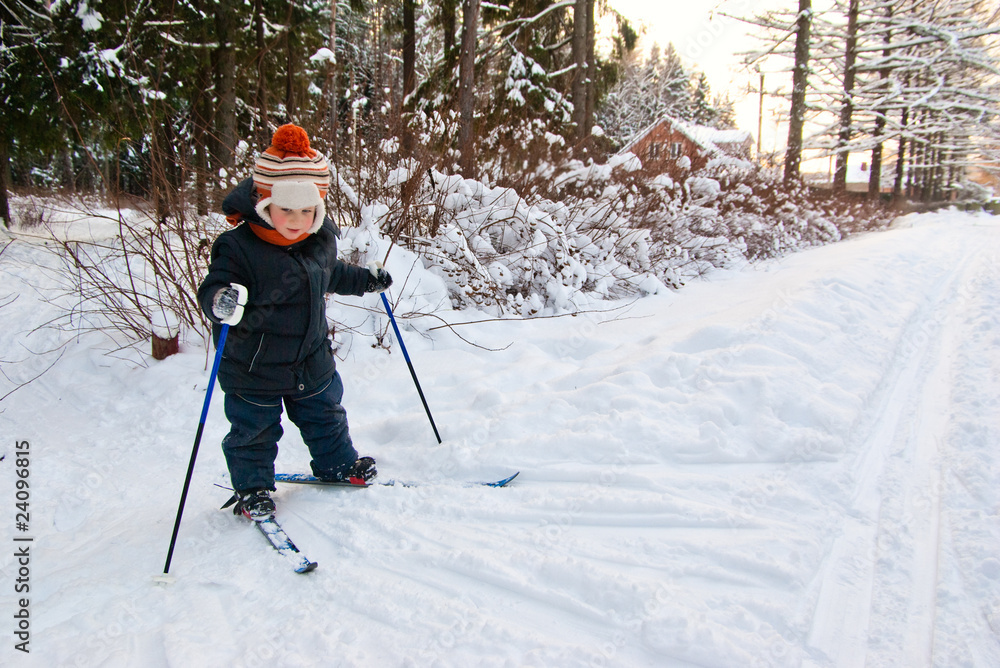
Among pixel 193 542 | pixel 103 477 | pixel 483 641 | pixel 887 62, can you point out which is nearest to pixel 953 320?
pixel 483 641

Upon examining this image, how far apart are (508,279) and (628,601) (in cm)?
366

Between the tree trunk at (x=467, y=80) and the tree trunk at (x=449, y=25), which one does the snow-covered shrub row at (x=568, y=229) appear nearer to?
the tree trunk at (x=467, y=80)

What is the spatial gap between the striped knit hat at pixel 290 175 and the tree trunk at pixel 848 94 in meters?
17.7

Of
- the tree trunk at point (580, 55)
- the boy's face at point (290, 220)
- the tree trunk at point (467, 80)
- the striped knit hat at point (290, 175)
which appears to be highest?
the tree trunk at point (580, 55)

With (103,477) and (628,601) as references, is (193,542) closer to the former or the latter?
(103,477)

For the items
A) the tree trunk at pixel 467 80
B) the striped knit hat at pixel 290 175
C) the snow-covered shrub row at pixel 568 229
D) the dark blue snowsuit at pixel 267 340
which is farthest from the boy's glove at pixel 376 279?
the tree trunk at pixel 467 80

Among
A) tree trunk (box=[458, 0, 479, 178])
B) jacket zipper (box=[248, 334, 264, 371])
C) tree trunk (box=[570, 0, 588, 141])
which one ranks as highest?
tree trunk (box=[570, 0, 588, 141])

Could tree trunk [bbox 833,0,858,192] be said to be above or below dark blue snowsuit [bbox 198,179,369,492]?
above

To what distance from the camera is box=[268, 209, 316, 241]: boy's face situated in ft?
7.29

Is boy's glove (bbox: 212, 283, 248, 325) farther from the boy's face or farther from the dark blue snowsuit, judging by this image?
the boy's face

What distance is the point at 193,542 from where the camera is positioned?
2236mm

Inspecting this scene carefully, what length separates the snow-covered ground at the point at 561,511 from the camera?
1.65 meters

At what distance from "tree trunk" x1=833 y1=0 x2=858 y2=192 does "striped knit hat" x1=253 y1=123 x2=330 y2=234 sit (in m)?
17.7

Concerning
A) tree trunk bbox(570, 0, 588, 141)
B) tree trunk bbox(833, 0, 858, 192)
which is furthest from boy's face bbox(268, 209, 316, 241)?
tree trunk bbox(833, 0, 858, 192)
